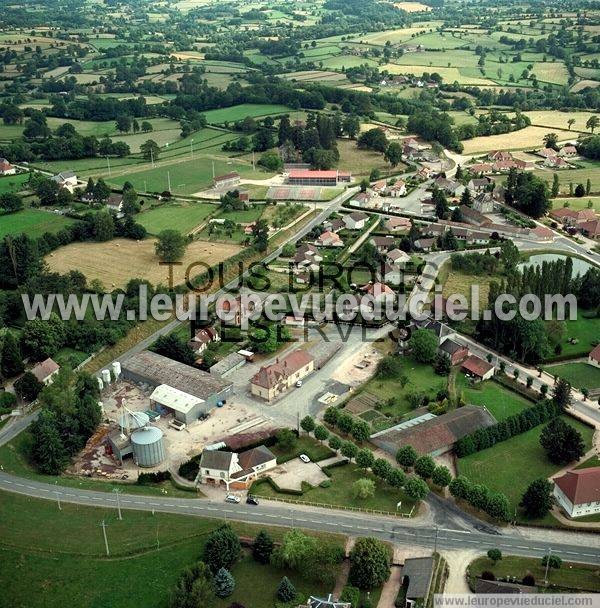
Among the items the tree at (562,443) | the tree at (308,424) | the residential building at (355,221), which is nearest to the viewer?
the tree at (562,443)

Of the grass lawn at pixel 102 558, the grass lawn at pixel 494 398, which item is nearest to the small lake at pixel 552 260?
the grass lawn at pixel 494 398

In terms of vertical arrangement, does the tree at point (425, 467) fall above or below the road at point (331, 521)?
above

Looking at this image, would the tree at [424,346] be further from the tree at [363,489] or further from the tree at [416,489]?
the tree at [363,489]

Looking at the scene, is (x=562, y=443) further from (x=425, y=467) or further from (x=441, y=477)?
(x=425, y=467)

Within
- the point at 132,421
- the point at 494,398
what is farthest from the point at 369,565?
the point at 494,398

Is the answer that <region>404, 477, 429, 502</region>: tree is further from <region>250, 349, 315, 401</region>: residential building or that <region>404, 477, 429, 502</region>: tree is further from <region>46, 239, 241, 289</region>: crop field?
<region>46, 239, 241, 289</region>: crop field

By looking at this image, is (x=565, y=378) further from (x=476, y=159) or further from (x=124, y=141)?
(x=124, y=141)
